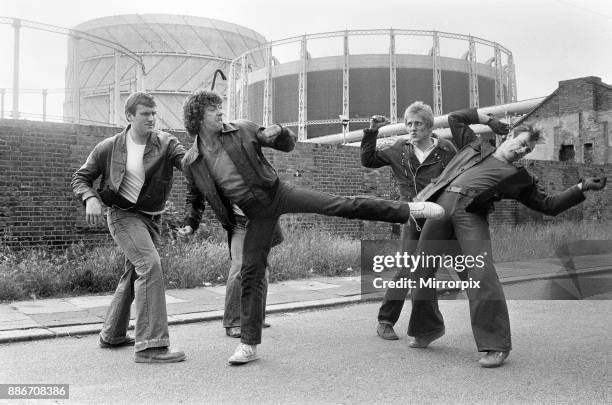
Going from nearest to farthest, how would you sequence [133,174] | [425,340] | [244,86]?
[133,174], [425,340], [244,86]

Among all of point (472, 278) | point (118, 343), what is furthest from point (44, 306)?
point (472, 278)

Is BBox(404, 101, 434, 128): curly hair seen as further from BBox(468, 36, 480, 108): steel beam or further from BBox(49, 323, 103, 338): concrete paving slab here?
BBox(468, 36, 480, 108): steel beam

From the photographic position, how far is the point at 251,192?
4387mm

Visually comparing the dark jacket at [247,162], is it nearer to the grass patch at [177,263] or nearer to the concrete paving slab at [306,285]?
the grass patch at [177,263]

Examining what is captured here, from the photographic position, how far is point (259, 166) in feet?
14.4

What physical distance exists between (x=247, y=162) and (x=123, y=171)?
115cm

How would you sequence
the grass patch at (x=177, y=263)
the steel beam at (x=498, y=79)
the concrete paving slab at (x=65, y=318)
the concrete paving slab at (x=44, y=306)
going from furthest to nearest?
the steel beam at (x=498, y=79), the grass patch at (x=177, y=263), the concrete paving slab at (x=44, y=306), the concrete paving slab at (x=65, y=318)

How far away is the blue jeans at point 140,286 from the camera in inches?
183

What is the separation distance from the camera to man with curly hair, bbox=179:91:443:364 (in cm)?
433

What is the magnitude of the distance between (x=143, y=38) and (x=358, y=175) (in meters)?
52.4

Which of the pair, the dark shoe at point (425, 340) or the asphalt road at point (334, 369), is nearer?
the asphalt road at point (334, 369)

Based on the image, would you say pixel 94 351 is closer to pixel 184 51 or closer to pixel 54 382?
pixel 54 382

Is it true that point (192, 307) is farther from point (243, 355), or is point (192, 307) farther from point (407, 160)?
point (407, 160)

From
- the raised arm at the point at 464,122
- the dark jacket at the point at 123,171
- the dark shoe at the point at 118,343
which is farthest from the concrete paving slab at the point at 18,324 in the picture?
the raised arm at the point at 464,122
